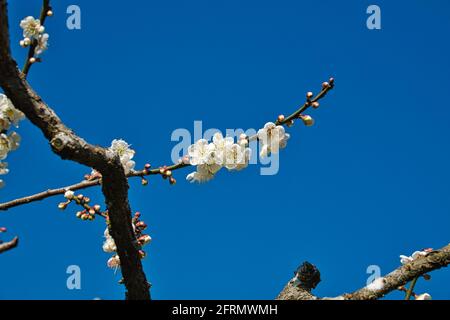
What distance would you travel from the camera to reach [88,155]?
7.60ft

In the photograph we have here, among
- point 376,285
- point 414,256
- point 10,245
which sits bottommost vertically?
point 10,245

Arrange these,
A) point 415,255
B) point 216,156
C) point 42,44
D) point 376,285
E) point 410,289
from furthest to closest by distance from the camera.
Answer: point 42,44 → point 216,156 → point 415,255 → point 410,289 → point 376,285

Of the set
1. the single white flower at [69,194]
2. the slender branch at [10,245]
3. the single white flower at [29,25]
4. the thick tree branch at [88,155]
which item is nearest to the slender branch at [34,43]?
the single white flower at [29,25]

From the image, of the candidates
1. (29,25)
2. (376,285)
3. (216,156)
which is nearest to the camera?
(376,285)

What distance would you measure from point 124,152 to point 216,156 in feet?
2.29

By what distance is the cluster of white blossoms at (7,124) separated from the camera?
279 cm

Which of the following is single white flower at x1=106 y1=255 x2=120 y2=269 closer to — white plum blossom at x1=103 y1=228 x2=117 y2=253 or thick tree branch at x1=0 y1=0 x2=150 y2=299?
white plum blossom at x1=103 y1=228 x2=117 y2=253

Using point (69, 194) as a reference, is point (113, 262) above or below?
below

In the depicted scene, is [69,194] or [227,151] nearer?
[69,194]

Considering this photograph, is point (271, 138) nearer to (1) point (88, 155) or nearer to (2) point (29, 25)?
(1) point (88, 155)

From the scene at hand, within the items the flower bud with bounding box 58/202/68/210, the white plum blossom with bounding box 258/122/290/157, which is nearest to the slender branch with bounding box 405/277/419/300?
the white plum blossom with bounding box 258/122/290/157

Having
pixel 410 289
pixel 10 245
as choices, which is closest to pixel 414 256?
pixel 410 289

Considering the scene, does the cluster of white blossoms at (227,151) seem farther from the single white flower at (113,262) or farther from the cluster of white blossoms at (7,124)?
the cluster of white blossoms at (7,124)
